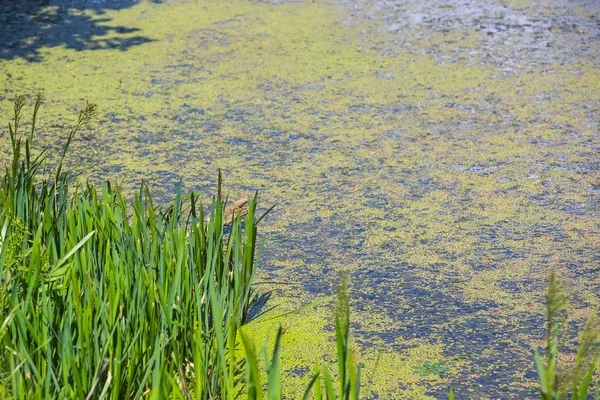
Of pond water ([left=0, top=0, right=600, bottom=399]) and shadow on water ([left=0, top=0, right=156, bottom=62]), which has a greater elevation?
shadow on water ([left=0, top=0, right=156, bottom=62])

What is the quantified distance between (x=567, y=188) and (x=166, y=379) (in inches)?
56.9

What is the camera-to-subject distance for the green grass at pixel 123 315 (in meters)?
1.07

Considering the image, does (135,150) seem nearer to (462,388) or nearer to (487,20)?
(462,388)

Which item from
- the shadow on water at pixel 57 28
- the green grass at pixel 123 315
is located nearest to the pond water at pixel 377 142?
the shadow on water at pixel 57 28

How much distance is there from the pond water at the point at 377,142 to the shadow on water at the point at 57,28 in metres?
0.02

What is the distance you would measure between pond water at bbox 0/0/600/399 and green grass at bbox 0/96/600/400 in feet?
0.43

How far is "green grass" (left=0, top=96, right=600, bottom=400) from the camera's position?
1.07 m

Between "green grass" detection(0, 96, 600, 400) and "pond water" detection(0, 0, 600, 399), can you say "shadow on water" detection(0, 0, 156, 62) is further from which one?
"green grass" detection(0, 96, 600, 400)

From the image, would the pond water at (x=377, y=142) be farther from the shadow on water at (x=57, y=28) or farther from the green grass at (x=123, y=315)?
the green grass at (x=123, y=315)

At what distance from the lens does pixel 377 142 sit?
256 cm

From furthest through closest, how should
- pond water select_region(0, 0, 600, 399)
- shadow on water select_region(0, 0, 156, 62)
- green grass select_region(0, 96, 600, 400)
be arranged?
shadow on water select_region(0, 0, 156, 62)
pond water select_region(0, 0, 600, 399)
green grass select_region(0, 96, 600, 400)

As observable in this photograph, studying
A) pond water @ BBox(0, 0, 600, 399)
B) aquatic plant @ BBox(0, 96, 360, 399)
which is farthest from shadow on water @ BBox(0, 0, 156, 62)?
aquatic plant @ BBox(0, 96, 360, 399)

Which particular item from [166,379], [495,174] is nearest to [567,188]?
[495,174]

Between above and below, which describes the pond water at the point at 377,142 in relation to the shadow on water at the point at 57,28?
below
